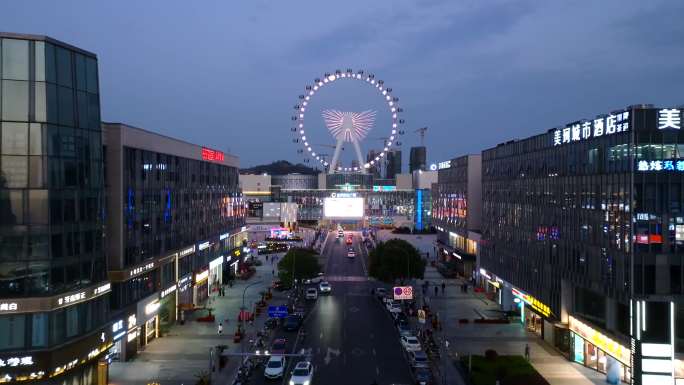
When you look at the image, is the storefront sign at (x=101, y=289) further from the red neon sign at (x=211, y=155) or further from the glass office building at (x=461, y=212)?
the glass office building at (x=461, y=212)

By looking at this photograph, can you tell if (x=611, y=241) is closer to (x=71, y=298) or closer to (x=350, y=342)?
(x=350, y=342)

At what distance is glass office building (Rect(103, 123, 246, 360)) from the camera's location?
4044 cm

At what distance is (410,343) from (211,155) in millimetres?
34215

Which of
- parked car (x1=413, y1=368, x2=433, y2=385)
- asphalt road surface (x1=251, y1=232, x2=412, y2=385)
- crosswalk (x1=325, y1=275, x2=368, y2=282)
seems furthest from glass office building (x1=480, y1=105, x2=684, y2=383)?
crosswalk (x1=325, y1=275, x2=368, y2=282)

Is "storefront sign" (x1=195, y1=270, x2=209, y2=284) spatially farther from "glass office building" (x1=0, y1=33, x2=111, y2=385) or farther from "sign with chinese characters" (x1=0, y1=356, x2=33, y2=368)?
"sign with chinese characters" (x1=0, y1=356, x2=33, y2=368)

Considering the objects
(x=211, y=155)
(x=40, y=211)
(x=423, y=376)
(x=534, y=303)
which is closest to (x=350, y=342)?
(x=423, y=376)

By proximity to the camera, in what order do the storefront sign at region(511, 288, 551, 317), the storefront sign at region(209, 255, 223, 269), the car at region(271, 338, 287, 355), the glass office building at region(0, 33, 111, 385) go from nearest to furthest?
1. the glass office building at region(0, 33, 111, 385)
2. the car at region(271, 338, 287, 355)
3. the storefront sign at region(511, 288, 551, 317)
4. the storefront sign at region(209, 255, 223, 269)

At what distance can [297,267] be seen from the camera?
66.9 metres

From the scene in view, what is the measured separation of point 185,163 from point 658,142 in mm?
38917


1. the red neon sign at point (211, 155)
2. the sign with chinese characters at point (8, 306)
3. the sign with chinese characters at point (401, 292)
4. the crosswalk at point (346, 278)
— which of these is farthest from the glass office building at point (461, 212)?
the sign with chinese characters at point (8, 306)

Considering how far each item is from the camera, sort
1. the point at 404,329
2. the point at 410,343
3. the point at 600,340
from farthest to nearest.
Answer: the point at 404,329 < the point at 410,343 < the point at 600,340

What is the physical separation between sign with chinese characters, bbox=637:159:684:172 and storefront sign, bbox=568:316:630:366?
32.0 feet

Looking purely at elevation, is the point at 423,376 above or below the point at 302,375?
below

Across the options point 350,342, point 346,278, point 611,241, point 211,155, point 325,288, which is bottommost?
point 350,342
